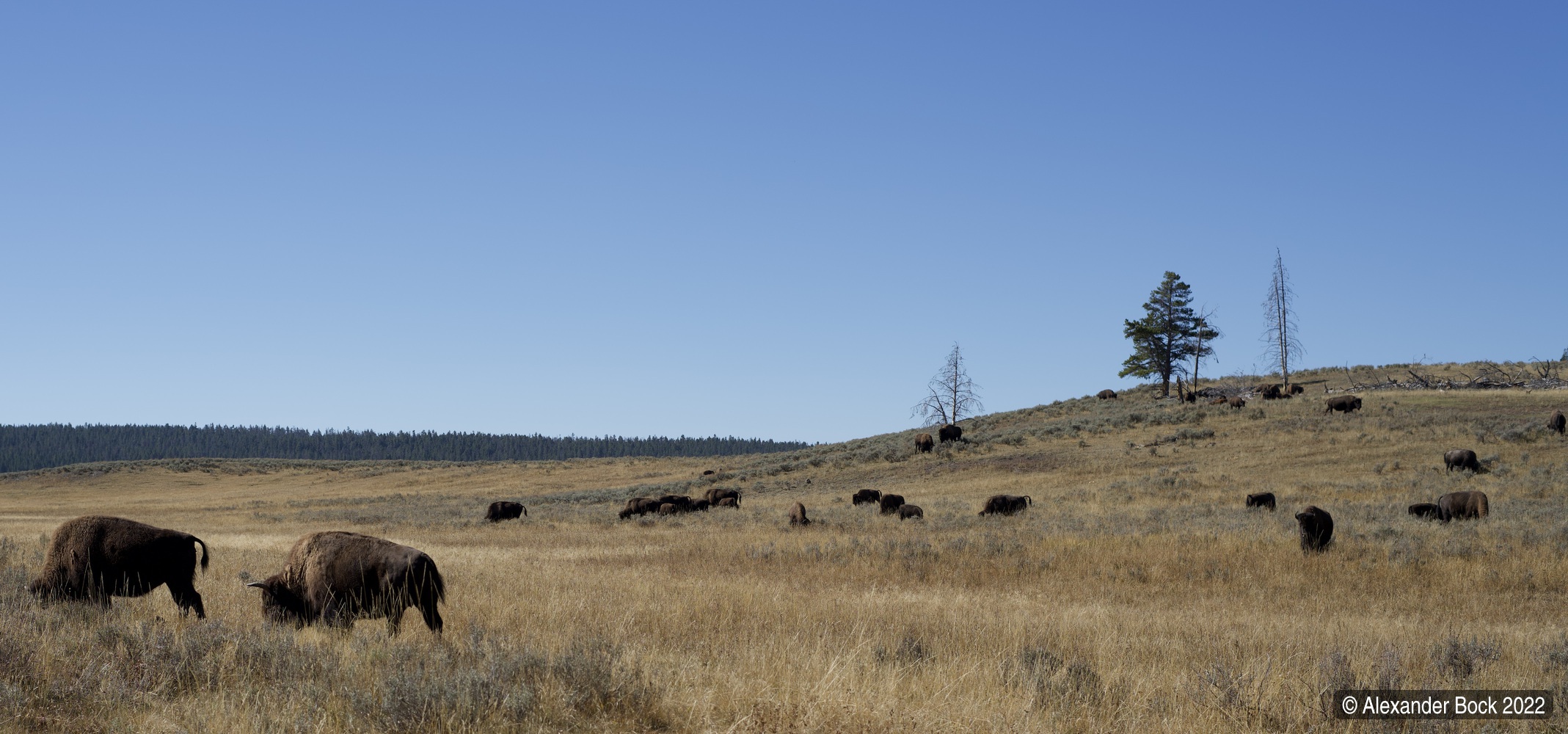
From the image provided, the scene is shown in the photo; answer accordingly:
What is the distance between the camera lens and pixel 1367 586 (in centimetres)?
1442

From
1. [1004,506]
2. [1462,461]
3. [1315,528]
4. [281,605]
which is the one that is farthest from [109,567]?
[1462,461]

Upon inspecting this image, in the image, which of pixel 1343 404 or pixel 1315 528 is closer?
pixel 1315 528

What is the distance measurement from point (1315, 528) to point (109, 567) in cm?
1886

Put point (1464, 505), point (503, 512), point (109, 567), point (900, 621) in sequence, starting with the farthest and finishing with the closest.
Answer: point (503, 512) < point (1464, 505) < point (900, 621) < point (109, 567)

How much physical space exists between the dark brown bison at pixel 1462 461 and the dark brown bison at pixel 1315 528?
17.0 meters

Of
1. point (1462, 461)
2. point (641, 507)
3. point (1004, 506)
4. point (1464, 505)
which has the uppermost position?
point (1462, 461)

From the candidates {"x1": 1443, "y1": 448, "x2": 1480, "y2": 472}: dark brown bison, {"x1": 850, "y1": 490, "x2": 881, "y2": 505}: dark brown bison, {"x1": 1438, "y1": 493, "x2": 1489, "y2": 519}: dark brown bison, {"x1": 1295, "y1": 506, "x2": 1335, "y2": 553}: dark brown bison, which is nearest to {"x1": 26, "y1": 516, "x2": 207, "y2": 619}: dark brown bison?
{"x1": 1295, "y1": 506, "x2": 1335, "y2": 553}: dark brown bison

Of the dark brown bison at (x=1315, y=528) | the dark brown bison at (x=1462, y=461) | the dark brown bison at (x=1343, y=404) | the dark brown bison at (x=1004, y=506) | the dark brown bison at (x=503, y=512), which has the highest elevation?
the dark brown bison at (x=1343, y=404)

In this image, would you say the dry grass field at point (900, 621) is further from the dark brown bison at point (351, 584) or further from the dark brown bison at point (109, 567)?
the dark brown bison at point (109, 567)

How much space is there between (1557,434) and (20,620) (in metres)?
45.3

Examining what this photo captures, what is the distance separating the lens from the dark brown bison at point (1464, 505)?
2061 centimetres

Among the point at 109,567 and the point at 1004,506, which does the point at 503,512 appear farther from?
the point at 109,567

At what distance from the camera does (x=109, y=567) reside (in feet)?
33.9

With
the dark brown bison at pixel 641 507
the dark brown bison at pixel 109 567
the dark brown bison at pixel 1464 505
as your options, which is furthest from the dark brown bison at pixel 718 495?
the dark brown bison at pixel 109 567
